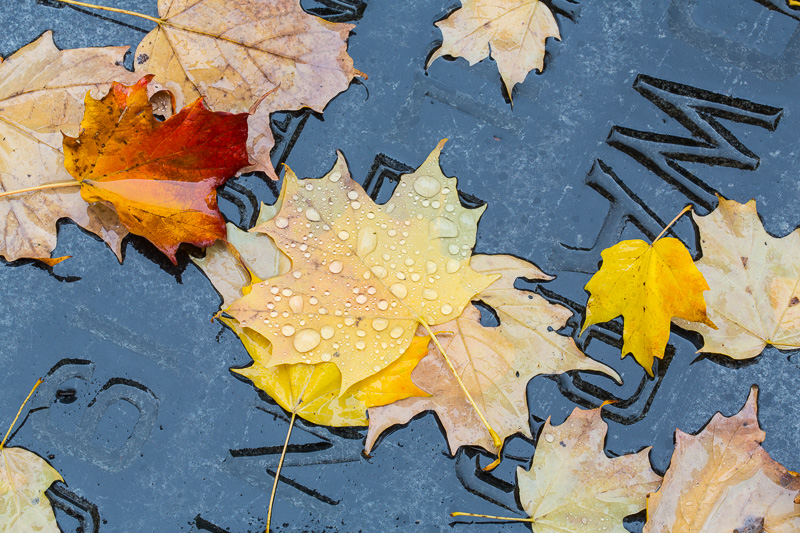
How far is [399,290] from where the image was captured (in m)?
1.36

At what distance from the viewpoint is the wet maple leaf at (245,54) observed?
1.47 m

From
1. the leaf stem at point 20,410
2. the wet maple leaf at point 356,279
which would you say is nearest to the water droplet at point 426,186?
the wet maple leaf at point 356,279

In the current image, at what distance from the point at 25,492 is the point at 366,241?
1.09 metres

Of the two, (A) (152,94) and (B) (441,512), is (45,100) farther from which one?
(B) (441,512)

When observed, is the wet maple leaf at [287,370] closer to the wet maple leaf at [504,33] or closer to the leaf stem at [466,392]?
the leaf stem at [466,392]

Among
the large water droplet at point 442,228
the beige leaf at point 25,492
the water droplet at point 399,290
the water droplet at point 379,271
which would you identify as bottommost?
the beige leaf at point 25,492

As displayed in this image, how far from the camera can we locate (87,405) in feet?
4.90

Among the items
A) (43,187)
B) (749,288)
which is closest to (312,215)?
(43,187)

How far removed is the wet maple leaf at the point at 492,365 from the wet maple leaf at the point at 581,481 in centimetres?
9

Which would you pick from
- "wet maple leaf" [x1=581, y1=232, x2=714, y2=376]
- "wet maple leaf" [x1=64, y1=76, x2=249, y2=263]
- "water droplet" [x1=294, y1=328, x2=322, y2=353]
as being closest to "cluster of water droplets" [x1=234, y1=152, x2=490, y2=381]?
"water droplet" [x1=294, y1=328, x2=322, y2=353]

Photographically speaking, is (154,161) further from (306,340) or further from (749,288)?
(749,288)

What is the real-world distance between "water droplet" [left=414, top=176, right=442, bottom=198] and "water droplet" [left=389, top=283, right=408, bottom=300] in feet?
0.79

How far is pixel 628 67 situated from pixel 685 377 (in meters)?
0.86

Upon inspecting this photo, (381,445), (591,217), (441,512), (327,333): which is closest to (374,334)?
(327,333)
